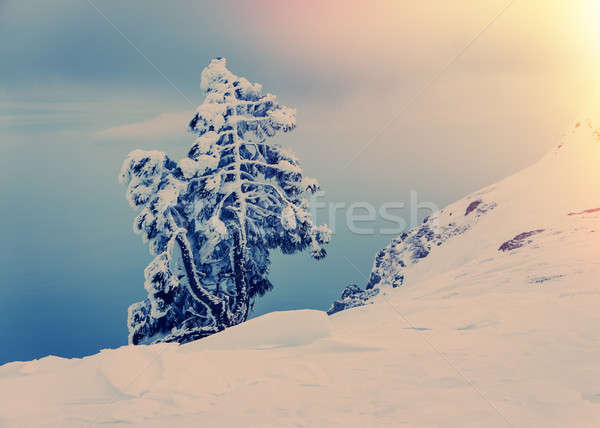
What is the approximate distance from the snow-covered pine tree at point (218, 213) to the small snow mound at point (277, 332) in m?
4.92

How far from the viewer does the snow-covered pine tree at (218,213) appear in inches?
425

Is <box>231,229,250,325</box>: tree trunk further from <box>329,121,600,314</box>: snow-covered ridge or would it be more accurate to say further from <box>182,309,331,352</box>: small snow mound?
<box>182,309,331,352</box>: small snow mound

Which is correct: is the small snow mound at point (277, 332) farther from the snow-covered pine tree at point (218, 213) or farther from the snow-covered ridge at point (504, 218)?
the snow-covered ridge at point (504, 218)

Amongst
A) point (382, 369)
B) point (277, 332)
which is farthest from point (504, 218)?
point (382, 369)

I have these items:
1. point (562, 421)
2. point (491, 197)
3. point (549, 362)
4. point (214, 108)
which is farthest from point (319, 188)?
point (562, 421)

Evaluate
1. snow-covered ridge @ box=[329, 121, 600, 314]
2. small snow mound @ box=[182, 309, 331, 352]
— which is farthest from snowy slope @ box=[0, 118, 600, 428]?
snow-covered ridge @ box=[329, 121, 600, 314]

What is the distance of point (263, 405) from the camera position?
11.5 ft

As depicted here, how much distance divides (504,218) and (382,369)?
35.2ft

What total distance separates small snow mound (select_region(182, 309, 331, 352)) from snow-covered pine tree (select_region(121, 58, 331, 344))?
492 centimetres

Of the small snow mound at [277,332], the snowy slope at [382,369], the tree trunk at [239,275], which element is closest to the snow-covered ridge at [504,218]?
the snowy slope at [382,369]

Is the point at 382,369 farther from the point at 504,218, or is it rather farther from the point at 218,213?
the point at 504,218

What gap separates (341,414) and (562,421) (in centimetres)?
150

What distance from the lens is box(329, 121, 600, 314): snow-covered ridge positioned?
1084 centimetres

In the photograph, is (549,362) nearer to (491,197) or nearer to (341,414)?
(341,414)
